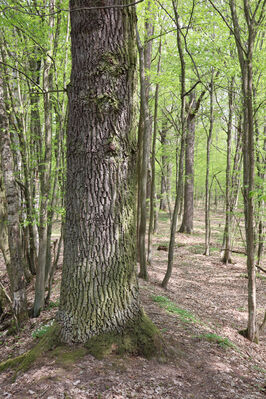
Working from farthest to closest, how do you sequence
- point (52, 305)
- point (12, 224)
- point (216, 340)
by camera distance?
point (52, 305) → point (12, 224) → point (216, 340)

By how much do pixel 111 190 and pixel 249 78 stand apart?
3.21 meters

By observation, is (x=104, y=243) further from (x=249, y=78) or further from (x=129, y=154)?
(x=249, y=78)

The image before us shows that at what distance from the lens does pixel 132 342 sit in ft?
9.55

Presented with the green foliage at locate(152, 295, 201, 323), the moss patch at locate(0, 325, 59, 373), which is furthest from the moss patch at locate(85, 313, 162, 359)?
the green foliage at locate(152, 295, 201, 323)

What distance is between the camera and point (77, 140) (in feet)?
9.38

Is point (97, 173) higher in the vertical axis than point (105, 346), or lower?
higher

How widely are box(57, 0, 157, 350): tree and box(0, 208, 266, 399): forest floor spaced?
393mm

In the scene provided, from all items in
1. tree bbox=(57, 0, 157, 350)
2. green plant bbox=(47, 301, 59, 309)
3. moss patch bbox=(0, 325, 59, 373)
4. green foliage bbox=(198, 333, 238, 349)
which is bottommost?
green plant bbox=(47, 301, 59, 309)

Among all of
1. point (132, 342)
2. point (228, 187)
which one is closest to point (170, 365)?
point (132, 342)

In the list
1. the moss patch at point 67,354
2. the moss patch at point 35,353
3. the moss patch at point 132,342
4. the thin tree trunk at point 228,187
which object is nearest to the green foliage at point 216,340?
the moss patch at point 132,342

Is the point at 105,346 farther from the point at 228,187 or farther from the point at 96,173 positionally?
the point at 228,187

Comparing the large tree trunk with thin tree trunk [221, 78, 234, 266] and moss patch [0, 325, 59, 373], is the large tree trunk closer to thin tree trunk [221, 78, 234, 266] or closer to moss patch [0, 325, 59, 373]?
moss patch [0, 325, 59, 373]

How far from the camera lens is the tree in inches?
110

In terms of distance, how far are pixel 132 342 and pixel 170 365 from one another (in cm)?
52
